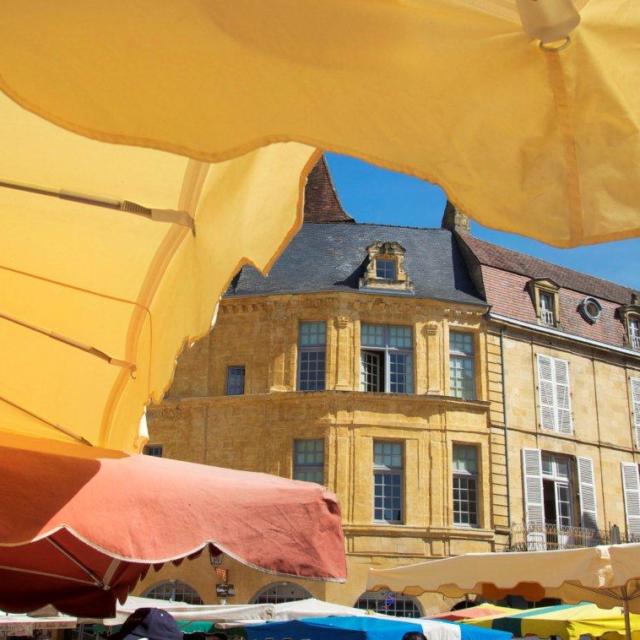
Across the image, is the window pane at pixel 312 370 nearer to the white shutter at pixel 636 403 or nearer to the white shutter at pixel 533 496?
the white shutter at pixel 533 496

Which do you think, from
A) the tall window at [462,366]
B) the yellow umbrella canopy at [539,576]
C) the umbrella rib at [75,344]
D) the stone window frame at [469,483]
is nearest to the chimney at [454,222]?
the tall window at [462,366]

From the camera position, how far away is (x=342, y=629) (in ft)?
36.4

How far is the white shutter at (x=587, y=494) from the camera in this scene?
25469 mm

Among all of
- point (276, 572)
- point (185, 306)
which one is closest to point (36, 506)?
point (276, 572)

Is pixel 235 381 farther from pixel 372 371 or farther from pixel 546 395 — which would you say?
pixel 546 395

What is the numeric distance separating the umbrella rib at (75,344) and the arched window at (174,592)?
20.3 metres

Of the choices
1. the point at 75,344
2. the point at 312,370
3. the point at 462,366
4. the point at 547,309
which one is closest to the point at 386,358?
the point at 312,370

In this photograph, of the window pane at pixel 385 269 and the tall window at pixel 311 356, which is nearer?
the tall window at pixel 311 356

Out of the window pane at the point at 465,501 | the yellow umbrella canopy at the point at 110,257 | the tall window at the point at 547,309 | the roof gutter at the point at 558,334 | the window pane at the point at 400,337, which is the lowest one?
the yellow umbrella canopy at the point at 110,257

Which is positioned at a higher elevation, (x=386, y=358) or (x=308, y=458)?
(x=386, y=358)

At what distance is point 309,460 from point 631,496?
10083 mm

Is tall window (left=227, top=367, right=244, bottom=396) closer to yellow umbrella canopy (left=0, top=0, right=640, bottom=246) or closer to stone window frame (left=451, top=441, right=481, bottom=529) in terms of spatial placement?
stone window frame (left=451, top=441, right=481, bottom=529)

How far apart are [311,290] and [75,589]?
67.1 ft

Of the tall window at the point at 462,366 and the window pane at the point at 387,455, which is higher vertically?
the tall window at the point at 462,366
